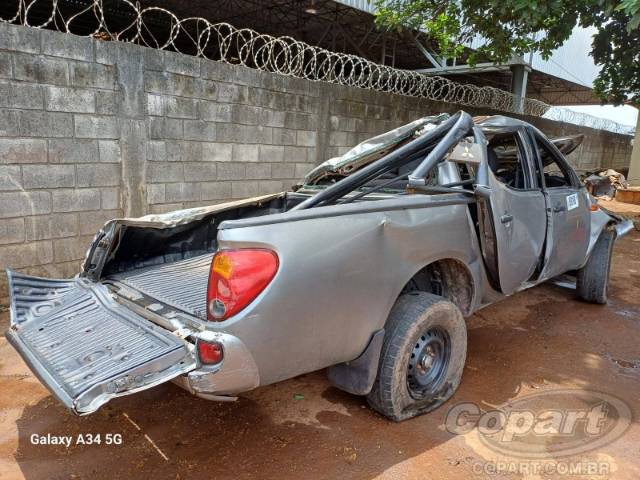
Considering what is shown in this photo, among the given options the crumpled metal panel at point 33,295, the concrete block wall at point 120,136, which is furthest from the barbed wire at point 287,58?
the crumpled metal panel at point 33,295

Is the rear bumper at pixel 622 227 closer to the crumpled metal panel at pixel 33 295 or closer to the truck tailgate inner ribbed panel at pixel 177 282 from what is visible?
the truck tailgate inner ribbed panel at pixel 177 282

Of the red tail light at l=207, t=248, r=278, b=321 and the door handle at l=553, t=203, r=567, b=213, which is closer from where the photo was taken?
the red tail light at l=207, t=248, r=278, b=321

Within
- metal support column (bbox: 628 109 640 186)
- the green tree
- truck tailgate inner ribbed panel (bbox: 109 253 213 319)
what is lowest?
truck tailgate inner ribbed panel (bbox: 109 253 213 319)

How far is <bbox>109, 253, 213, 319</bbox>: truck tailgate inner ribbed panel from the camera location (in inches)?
99.0

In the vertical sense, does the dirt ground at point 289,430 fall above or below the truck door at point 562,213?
below

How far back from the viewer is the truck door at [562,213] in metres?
3.71

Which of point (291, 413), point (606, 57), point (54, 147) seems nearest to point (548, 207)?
point (291, 413)

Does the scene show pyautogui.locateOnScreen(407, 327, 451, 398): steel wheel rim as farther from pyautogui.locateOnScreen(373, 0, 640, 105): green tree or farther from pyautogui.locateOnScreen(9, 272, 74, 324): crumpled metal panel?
pyautogui.locateOnScreen(373, 0, 640, 105): green tree

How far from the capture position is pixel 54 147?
13.4ft

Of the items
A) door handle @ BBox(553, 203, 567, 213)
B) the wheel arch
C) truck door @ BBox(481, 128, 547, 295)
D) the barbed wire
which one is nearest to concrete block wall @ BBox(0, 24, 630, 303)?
the barbed wire

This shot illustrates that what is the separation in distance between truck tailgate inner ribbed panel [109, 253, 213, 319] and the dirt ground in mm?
698

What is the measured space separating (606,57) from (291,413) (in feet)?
32.4

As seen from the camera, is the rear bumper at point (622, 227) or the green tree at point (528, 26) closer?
the rear bumper at point (622, 227)

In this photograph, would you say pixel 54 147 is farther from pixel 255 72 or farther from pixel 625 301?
pixel 625 301
